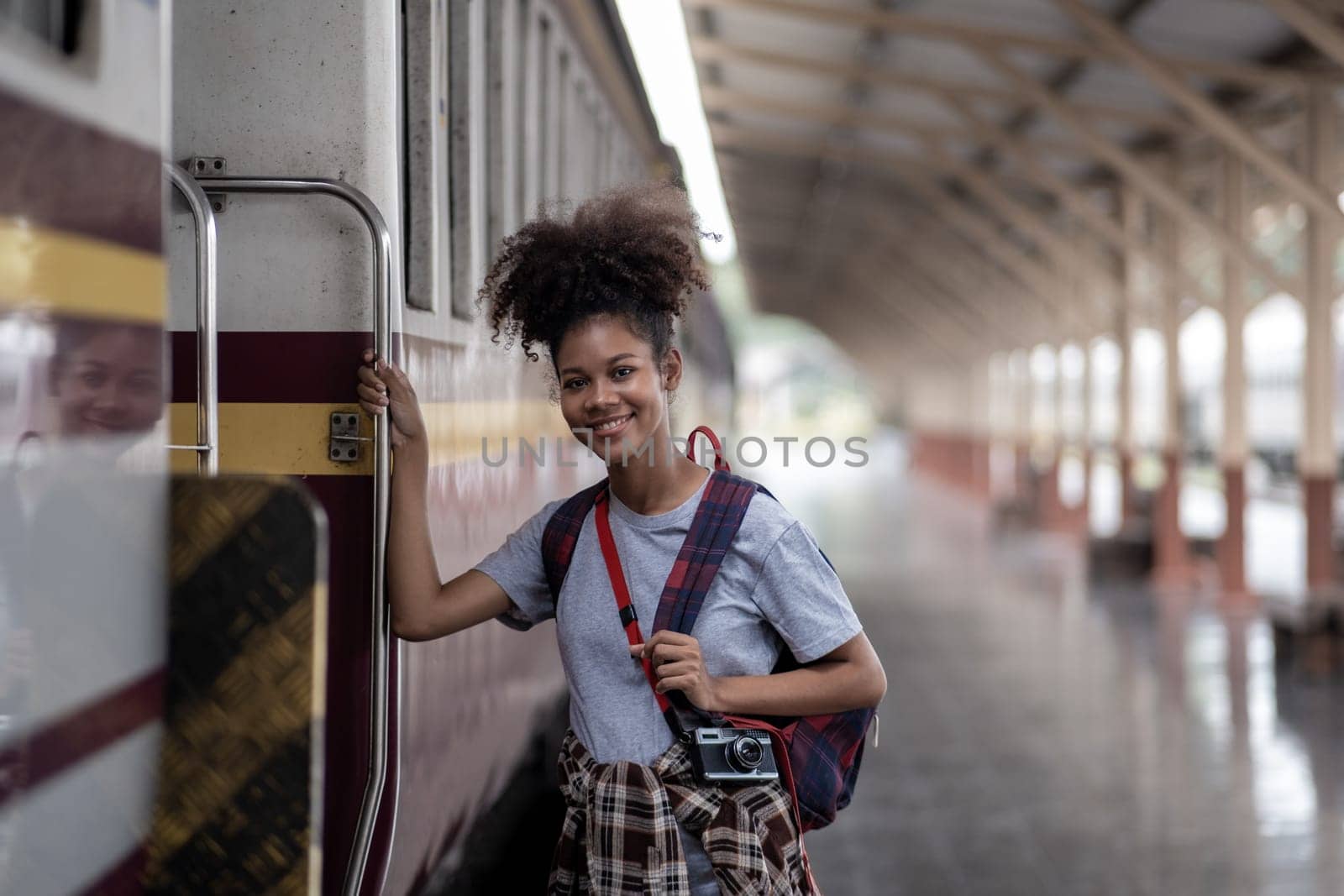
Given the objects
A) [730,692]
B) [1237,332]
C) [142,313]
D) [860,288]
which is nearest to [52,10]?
[142,313]

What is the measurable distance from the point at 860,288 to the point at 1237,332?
17.1 metres

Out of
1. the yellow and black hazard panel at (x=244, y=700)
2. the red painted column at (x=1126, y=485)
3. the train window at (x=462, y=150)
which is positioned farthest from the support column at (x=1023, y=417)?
the yellow and black hazard panel at (x=244, y=700)

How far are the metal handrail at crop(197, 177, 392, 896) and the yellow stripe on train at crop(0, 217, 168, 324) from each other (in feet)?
2.46

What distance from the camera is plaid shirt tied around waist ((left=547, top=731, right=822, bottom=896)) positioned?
184 cm

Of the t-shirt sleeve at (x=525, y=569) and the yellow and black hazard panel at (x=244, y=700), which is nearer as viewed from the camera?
the yellow and black hazard panel at (x=244, y=700)

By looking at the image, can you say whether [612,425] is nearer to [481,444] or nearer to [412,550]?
[412,550]

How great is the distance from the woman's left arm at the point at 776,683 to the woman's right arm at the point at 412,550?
35cm

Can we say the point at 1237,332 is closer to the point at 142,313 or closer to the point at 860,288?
the point at 142,313

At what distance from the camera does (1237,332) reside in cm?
985

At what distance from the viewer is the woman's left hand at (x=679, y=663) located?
5.95 ft

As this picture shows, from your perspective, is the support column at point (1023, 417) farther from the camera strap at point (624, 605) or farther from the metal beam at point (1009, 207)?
the camera strap at point (624, 605)

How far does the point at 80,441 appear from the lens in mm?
1161

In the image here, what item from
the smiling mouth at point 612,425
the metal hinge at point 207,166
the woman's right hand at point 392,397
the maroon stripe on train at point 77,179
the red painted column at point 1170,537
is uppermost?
the metal hinge at point 207,166

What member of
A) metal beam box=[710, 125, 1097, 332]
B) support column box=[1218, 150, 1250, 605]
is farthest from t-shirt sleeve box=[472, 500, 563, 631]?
metal beam box=[710, 125, 1097, 332]
